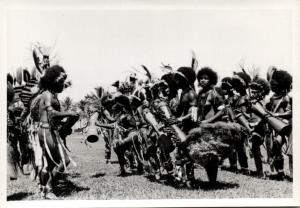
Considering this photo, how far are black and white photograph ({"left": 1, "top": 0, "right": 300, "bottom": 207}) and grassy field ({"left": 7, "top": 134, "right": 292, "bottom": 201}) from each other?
0.5 inches

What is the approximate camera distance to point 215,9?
6.43m

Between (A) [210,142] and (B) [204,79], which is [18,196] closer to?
(A) [210,142]

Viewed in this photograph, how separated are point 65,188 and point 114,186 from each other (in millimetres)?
594

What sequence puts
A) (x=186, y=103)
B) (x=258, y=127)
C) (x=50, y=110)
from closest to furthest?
(x=50, y=110) → (x=186, y=103) → (x=258, y=127)

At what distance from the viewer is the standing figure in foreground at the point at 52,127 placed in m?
6.39

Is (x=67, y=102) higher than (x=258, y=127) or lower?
higher

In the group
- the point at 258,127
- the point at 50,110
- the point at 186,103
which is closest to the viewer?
the point at 50,110

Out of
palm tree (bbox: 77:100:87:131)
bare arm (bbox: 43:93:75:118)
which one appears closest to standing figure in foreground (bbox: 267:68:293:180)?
palm tree (bbox: 77:100:87:131)

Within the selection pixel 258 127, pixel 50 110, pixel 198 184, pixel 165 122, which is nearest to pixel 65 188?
pixel 50 110

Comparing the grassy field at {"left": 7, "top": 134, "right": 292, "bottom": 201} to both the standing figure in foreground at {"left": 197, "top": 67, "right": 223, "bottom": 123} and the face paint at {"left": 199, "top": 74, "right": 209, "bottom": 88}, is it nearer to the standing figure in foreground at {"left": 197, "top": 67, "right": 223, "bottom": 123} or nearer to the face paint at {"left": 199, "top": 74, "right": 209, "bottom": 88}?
the standing figure in foreground at {"left": 197, "top": 67, "right": 223, "bottom": 123}

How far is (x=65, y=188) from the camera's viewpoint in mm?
6469

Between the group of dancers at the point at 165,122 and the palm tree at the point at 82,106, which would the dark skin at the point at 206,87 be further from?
the palm tree at the point at 82,106

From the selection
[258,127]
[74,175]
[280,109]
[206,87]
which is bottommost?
[74,175]

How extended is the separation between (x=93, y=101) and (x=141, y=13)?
121 cm
